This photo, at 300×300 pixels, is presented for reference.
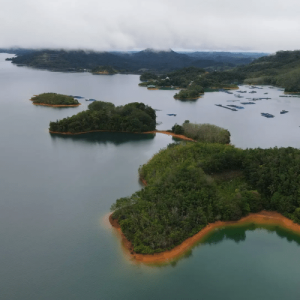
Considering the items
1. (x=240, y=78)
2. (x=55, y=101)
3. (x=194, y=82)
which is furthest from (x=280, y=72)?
(x=55, y=101)

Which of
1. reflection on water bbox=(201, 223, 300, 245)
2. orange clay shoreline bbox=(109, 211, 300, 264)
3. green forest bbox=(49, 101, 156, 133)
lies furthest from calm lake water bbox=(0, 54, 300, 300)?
green forest bbox=(49, 101, 156, 133)

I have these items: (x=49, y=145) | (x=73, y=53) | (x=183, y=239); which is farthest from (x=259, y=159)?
(x=73, y=53)

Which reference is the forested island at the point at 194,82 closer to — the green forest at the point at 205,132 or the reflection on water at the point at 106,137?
the green forest at the point at 205,132

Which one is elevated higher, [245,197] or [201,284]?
[245,197]

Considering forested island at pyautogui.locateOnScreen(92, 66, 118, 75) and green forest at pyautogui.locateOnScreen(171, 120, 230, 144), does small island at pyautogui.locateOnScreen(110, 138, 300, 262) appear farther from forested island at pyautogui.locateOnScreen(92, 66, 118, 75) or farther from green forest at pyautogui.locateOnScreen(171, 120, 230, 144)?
forested island at pyautogui.locateOnScreen(92, 66, 118, 75)

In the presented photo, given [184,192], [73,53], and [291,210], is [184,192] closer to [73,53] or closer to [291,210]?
[291,210]

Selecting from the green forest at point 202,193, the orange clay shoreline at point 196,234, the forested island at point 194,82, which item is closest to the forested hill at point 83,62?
the forested island at point 194,82

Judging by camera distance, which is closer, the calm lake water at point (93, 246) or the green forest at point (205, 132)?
the calm lake water at point (93, 246)
